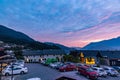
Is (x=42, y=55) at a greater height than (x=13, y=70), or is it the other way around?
(x=42, y=55)

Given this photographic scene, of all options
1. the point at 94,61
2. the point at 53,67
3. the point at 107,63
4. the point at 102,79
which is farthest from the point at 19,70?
the point at 94,61

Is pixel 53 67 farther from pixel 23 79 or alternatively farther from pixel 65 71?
pixel 23 79

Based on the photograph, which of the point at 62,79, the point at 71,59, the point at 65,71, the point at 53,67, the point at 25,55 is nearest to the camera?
the point at 62,79

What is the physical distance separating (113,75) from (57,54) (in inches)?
2923

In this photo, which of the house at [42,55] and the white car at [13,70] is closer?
the white car at [13,70]

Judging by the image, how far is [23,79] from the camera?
1615 inches

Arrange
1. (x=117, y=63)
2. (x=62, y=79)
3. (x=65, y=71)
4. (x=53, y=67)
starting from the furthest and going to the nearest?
(x=117, y=63) → (x=53, y=67) → (x=65, y=71) → (x=62, y=79)

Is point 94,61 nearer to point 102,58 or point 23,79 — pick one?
point 102,58

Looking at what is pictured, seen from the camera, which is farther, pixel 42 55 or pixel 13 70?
pixel 42 55

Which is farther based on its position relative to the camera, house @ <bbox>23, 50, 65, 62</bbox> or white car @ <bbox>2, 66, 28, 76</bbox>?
house @ <bbox>23, 50, 65, 62</bbox>

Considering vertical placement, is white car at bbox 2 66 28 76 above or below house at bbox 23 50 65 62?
below

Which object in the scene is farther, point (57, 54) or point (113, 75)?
point (57, 54)

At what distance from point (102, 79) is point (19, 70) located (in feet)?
61.6

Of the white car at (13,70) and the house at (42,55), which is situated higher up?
the house at (42,55)
